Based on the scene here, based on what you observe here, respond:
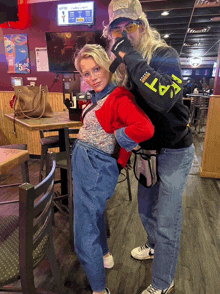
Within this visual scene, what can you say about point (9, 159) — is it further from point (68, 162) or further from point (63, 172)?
point (63, 172)

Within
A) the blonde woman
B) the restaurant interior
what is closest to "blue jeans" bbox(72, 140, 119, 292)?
the blonde woman

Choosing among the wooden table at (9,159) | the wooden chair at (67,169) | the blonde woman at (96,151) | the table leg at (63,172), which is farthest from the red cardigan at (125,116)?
the table leg at (63,172)

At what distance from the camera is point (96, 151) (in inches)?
41.9

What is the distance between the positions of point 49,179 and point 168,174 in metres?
0.58

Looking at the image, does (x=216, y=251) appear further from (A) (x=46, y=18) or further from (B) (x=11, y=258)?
(A) (x=46, y=18)

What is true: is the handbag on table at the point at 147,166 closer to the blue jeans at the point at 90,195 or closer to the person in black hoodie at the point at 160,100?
the person in black hoodie at the point at 160,100

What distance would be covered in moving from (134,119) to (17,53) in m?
3.74

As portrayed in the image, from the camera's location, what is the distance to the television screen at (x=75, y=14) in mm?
3246

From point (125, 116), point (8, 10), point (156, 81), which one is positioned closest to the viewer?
point (156, 81)

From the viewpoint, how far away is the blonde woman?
1.00 m

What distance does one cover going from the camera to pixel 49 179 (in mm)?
822

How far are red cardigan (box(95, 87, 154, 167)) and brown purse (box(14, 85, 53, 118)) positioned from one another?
1.18 m

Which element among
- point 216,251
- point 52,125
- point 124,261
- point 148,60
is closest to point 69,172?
point 52,125

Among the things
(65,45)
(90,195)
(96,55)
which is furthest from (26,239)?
(65,45)
